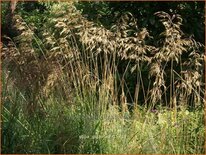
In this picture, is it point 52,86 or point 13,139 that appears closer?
point 13,139

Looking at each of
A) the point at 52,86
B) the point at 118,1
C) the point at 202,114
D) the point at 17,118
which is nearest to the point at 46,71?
the point at 52,86

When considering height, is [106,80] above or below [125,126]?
above

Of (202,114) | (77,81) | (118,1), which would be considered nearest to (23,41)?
(77,81)

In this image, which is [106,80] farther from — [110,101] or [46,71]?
[46,71]

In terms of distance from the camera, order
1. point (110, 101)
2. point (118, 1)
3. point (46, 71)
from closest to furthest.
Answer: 1. point (46, 71)
2. point (110, 101)
3. point (118, 1)

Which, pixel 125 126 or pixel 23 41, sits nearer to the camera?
pixel 125 126

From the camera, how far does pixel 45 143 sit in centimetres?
349

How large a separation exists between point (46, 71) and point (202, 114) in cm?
137

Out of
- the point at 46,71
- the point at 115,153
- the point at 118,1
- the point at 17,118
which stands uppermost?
the point at 118,1

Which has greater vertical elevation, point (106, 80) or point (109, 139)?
point (106, 80)

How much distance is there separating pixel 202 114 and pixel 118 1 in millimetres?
2647

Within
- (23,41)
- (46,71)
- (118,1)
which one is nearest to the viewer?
(46,71)

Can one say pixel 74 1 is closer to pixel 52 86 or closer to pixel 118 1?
Result: pixel 118 1

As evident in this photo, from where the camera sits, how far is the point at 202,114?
155 inches
